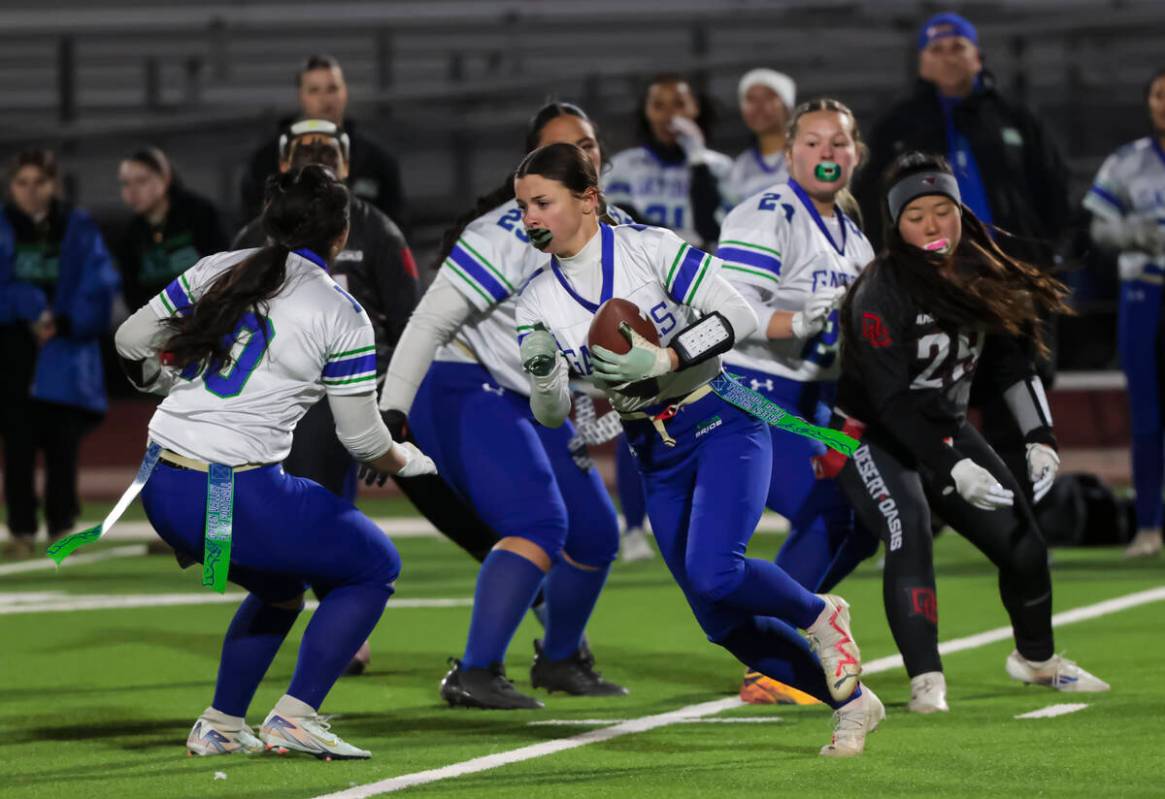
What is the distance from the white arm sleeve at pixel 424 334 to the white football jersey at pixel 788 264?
871 millimetres

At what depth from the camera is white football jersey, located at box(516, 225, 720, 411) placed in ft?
19.0

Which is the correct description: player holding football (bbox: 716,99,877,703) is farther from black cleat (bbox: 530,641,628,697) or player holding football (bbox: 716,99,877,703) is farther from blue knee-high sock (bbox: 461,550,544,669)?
blue knee-high sock (bbox: 461,550,544,669)

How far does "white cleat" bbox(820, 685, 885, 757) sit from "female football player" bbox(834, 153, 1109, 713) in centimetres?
71

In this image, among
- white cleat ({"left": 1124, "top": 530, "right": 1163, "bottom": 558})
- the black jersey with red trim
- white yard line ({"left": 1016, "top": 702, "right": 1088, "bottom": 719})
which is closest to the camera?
white yard line ({"left": 1016, "top": 702, "right": 1088, "bottom": 719})

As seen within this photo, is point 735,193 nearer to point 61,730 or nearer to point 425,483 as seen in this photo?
point 425,483

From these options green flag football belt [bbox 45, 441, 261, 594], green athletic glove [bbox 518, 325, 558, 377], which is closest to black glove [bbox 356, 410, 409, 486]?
green flag football belt [bbox 45, 441, 261, 594]

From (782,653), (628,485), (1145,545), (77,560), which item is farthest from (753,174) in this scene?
(782,653)

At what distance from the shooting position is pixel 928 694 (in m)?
6.43

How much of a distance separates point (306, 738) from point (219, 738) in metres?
0.31

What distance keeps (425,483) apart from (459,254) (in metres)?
1.04

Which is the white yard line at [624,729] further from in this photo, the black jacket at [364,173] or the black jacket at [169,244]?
the black jacket at [169,244]

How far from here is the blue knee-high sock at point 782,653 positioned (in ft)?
19.0

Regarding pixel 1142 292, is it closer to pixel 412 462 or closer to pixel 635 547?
pixel 635 547

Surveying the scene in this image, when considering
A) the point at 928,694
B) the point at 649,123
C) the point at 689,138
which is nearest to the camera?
the point at 928,694
